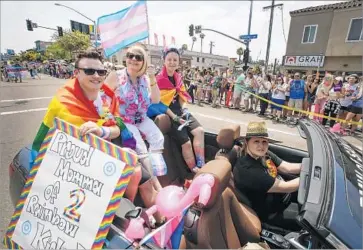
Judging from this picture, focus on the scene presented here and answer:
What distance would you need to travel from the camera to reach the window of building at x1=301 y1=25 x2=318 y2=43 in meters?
20.9

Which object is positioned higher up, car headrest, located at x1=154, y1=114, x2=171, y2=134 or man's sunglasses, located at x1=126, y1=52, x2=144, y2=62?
man's sunglasses, located at x1=126, y1=52, x2=144, y2=62

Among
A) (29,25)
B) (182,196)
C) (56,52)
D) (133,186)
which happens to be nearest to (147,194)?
(133,186)

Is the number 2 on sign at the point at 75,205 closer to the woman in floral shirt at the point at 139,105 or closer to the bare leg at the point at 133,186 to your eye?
the bare leg at the point at 133,186

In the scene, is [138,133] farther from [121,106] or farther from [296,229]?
[296,229]

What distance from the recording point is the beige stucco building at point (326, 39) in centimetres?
1877

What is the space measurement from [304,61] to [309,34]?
2313mm

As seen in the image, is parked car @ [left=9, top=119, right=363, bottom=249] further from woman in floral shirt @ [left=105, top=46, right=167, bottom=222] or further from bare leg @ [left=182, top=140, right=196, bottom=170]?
bare leg @ [left=182, top=140, right=196, bottom=170]

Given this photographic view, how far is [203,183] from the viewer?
1.45 meters

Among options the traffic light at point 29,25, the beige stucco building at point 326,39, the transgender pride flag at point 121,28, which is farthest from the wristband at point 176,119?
the traffic light at point 29,25

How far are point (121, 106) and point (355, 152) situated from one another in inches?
84.0

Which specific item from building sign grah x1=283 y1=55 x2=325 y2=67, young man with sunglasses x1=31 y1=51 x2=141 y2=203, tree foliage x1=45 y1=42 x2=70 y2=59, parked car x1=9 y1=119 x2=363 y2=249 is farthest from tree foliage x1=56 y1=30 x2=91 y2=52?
parked car x1=9 y1=119 x2=363 y2=249

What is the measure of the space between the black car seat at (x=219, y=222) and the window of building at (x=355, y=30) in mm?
22234

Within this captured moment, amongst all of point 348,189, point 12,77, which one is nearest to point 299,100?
point 348,189

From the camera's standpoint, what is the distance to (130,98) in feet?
8.09
